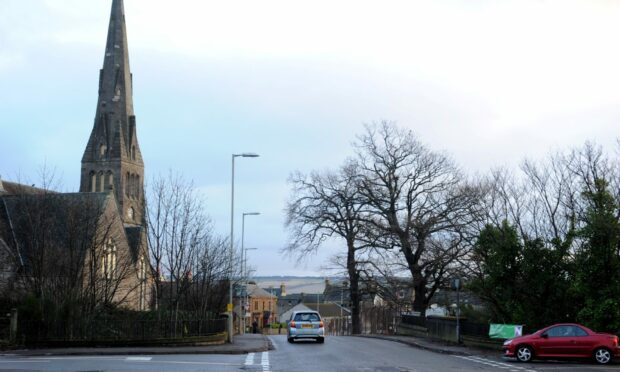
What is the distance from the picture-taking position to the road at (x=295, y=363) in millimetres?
18219

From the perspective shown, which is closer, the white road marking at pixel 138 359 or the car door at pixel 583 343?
the white road marking at pixel 138 359

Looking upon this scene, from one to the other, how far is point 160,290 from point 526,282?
17231mm

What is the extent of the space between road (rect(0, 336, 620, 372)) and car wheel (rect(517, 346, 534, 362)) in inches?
16.0

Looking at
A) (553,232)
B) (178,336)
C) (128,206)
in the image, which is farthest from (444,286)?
(128,206)

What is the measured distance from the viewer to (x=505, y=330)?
27.1m

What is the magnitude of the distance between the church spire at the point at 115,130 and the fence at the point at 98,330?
67.8m

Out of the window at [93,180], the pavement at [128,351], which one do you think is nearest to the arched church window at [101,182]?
the window at [93,180]

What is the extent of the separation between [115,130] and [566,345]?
83433 mm

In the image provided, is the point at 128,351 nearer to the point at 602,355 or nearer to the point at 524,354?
the point at 524,354

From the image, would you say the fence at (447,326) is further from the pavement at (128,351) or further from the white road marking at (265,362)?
the white road marking at (265,362)

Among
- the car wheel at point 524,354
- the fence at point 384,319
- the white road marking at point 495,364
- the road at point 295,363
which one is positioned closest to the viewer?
the road at point 295,363

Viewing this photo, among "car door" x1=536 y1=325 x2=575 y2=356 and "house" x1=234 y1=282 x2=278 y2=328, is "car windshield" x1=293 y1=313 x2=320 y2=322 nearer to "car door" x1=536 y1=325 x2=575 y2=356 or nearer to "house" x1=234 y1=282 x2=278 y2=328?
"car door" x1=536 y1=325 x2=575 y2=356

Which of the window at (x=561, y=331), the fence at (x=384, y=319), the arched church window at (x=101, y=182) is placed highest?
the arched church window at (x=101, y=182)

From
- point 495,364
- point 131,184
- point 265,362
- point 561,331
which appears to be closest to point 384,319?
point 561,331
